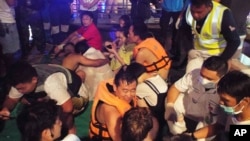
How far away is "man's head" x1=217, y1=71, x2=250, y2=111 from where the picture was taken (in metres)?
2.67

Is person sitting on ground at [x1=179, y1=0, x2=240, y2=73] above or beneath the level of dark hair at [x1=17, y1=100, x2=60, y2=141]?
above

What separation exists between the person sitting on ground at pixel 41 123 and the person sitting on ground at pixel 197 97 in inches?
49.0

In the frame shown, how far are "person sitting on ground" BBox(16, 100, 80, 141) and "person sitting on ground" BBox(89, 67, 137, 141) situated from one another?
1.18 feet


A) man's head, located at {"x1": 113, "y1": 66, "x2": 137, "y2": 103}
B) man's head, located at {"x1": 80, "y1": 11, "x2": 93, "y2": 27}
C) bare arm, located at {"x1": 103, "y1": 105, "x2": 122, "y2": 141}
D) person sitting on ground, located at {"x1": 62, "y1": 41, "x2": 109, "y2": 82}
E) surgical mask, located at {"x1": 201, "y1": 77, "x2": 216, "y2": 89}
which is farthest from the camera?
man's head, located at {"x1": 80, "y1": 11, "x2": 93, "y2": 27}

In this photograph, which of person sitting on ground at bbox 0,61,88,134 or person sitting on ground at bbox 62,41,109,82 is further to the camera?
person sitting on ground at bbox 62,41,109,82

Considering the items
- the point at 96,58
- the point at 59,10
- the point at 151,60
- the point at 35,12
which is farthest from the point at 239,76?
the point at 59,10

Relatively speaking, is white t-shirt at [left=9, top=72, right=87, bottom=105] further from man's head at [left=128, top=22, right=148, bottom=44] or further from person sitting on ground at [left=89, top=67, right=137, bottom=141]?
man's head at [left=128, top=22, right=148, bottom=44]

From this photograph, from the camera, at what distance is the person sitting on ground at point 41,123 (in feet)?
8.41

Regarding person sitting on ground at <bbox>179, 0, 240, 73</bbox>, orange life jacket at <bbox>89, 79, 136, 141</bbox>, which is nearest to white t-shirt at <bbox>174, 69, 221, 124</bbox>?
person sitting on ground at <bbox>179, 0, 240, 73</bbox>

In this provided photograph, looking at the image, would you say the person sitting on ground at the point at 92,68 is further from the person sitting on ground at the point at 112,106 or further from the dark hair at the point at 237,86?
the dark hair at the point at 237,86

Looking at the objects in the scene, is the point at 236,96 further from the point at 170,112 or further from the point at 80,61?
the point at 80,61

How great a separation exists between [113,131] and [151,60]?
1.48 meters

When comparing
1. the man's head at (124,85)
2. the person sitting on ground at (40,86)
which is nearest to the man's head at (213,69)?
the man's head at (124,85)

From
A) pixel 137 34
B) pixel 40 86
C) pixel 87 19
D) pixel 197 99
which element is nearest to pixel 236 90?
pixel 197 99
